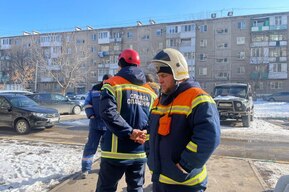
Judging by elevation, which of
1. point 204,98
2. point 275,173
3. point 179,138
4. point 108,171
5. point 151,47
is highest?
point 151,47

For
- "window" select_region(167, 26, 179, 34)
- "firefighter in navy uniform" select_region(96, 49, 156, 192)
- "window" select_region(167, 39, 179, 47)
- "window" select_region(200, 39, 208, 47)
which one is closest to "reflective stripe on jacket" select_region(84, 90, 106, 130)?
"firefighter in navy uniform" select_region(96, 49, 156, 192)

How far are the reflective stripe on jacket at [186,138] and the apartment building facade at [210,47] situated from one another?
38.0 meters

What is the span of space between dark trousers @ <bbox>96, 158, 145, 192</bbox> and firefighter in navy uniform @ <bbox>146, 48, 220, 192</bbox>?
0.69 m

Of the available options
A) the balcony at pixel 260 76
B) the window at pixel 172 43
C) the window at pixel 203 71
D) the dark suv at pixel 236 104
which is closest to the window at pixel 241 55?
the balcony at pixel 260 76

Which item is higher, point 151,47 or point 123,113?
point 151,47

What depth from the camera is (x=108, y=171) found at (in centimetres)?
300

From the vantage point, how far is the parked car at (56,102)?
57.5ft

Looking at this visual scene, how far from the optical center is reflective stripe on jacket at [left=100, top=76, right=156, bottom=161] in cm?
286

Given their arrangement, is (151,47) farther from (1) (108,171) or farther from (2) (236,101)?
(1) (108,171)

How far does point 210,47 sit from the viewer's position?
47969mm

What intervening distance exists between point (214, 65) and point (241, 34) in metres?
6.89

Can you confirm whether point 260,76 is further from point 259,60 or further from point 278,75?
point 278,75

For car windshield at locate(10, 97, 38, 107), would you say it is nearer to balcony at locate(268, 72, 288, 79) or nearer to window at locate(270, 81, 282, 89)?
balcony at locate(268, 72, 288, 79)

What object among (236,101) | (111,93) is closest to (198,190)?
(111,93)
